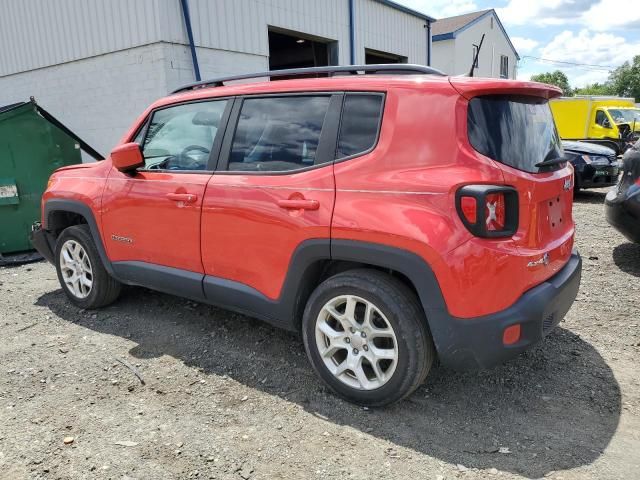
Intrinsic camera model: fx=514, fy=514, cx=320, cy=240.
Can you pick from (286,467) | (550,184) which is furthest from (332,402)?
(550,184)

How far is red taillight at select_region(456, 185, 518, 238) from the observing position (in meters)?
2.32

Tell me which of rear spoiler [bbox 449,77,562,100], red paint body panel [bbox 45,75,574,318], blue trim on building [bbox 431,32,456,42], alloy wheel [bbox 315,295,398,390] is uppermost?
blue trim on building [bbox 431,32,456,42]

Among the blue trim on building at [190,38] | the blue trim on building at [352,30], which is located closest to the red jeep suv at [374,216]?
the blue trim on building at [190,38]

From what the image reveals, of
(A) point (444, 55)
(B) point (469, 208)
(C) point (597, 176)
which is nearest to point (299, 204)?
(B) point (469, 208)

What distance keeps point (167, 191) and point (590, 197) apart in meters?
9.02

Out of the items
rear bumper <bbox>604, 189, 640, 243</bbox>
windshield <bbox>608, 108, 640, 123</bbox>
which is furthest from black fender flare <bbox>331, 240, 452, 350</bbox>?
windshield <bbox>608, 108, 640, 123</bbox>

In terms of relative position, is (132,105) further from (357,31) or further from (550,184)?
(550,184)

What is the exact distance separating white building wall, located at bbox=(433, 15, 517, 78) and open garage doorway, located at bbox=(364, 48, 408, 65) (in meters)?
8.36

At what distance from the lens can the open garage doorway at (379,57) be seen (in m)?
13.5

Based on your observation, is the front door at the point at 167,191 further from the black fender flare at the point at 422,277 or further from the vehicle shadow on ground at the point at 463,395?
the black fender flare at the point at 422,277

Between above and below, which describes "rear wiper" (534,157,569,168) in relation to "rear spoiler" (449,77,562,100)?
below

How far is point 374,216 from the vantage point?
256 centimetres

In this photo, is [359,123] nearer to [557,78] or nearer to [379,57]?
[379,57]

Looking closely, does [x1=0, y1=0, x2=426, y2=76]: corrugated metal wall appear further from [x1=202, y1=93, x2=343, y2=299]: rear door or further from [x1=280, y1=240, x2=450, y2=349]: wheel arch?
[x1=280, y1=240, x2=450, y2=349]: wheel arch
